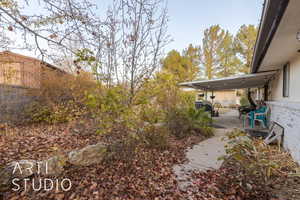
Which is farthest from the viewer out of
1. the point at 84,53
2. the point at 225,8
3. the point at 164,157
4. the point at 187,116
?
the point at 225,8

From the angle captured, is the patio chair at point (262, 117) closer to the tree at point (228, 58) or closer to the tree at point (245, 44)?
the tree at point (245, 44)

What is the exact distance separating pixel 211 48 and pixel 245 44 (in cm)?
323

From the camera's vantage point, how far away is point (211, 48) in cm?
1536

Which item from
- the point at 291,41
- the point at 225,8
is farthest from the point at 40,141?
the point at 225,8

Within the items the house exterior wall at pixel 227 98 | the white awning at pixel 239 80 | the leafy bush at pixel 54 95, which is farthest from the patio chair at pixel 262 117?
the house exterior wall at pixel 227 98

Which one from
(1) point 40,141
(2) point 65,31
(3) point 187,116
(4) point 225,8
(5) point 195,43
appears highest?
(5) point 195,43

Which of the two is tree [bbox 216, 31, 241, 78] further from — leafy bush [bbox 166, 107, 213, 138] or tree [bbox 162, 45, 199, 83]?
leafy bush [bbox 166, 107, 213, 138]

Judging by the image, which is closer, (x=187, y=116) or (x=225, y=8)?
(x=187, y=116)

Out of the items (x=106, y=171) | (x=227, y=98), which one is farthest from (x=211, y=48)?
(x=106, y=171)

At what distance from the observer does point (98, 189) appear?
6.42ft

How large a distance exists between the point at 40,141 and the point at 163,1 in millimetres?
4466

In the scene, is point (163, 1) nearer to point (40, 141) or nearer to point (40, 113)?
point (40, 141)

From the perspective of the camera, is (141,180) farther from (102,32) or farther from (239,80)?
(239,80)

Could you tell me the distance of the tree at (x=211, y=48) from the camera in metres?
14.9
